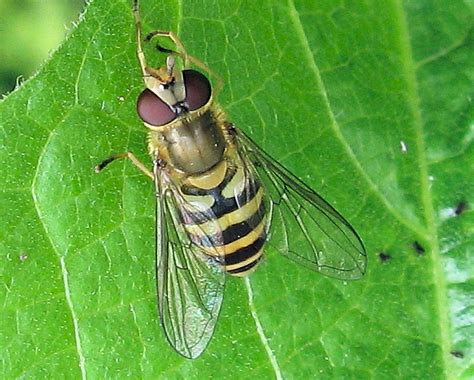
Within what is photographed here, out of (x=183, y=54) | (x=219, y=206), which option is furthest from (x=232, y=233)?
(x=183, y=54)

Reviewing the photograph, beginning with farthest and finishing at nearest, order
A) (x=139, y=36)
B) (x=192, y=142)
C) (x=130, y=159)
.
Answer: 1. (x=192, y=142)
2. (x=130, y=159)
3. (x=139, y=36)

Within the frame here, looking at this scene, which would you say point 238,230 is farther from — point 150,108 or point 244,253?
point 150,108

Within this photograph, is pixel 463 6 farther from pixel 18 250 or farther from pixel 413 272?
pixel 18 250

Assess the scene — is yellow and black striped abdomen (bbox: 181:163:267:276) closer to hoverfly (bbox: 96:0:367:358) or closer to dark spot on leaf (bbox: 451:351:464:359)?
hoverfly (bbox: 96:0:367:358)

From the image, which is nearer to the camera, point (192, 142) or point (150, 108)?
point (150, 108)

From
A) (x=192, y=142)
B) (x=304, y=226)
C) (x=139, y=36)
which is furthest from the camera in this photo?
(x=304, y=226)

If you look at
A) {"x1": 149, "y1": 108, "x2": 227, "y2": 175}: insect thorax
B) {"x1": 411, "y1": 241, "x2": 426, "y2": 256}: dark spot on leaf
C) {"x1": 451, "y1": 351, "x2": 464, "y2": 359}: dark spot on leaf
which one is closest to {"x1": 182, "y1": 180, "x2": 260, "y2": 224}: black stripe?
{"x1": 149, "y1": 108, "x2": 227, "y2": 175}: insect thorax
